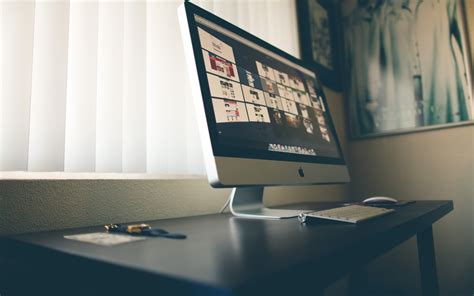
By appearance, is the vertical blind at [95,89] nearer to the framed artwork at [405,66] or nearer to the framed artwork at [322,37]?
the framed artwork at [322,37]

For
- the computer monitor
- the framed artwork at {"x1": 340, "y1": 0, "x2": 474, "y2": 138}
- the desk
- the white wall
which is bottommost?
the desk

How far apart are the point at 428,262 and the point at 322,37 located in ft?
4.53

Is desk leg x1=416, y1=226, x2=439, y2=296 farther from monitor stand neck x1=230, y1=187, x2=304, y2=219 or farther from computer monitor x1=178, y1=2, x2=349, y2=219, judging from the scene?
monitor stand neck x1=230, y1=187, x2=304, y2=219

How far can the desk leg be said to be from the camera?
105cm

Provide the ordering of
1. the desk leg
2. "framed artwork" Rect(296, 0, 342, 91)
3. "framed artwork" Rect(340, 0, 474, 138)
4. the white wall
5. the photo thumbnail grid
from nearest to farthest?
the white wall
the photo thumbnail grid
the desk leg
"framed artwork" Rect(340, 0, 474, 138)
"framed artwork" Rect(296, 0, 342, 91)

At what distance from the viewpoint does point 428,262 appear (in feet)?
3.47

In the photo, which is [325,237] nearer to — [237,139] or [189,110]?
[237,139]

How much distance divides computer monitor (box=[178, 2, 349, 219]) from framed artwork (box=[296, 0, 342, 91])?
0.78 meters

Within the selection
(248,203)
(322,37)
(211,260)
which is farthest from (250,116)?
(322,37)

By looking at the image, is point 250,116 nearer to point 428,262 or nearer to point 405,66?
point 428,262

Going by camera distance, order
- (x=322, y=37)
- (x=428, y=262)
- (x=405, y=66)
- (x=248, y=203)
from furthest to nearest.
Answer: (x=322, y=37) → (x=405, y=66) → (x=428, y=262) → (x=248, y=203)

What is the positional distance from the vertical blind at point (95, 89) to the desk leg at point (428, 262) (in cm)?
75

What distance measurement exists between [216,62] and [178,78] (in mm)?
286

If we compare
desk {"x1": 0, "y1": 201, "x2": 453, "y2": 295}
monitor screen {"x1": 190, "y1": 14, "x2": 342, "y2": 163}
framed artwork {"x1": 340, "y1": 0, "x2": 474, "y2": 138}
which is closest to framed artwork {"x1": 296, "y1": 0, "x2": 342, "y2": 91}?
framed artwork {"x1": 340, "y1": 0, "x2": 474, "y2": 138}
